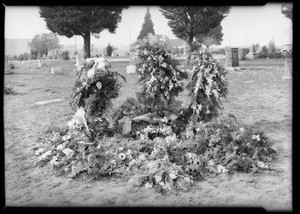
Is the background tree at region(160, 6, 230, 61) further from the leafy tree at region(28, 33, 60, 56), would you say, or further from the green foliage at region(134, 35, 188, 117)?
the leafy tree at region(28, 33, 60, 56)

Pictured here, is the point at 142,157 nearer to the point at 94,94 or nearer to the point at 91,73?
the point at 94,94

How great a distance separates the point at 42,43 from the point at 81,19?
0.77 meters

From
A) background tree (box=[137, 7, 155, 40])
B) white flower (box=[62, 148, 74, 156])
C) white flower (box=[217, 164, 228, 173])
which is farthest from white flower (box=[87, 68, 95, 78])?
white flower (box=[217, 164, 228, 173])

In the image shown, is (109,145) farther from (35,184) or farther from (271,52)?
(271,52)

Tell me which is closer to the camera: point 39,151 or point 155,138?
point 39,151

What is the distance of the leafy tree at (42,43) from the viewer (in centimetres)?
417

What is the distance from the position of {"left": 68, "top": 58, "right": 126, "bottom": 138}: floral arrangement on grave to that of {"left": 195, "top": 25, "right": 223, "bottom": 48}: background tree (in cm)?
127

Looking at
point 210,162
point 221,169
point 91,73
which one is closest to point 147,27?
point 91,73

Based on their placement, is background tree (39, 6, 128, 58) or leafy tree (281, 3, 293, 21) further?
background tree (39, 6, 128, 58)

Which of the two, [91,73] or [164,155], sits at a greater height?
[91,73]

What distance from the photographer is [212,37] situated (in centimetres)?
460

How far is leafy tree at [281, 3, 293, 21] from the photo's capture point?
Answer: 3.37 m
